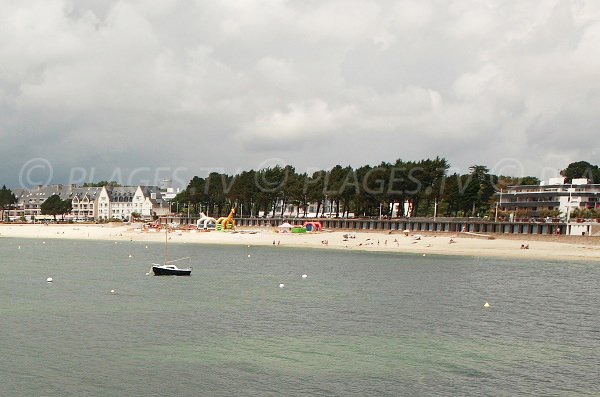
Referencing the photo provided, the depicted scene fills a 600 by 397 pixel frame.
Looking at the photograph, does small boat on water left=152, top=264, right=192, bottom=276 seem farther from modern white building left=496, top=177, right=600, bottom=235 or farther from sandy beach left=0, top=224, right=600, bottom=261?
modern white building left=496, top=177, right=600, bottom=235

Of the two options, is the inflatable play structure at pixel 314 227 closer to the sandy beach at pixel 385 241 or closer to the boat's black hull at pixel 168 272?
the sandy beach at pixel 385 241

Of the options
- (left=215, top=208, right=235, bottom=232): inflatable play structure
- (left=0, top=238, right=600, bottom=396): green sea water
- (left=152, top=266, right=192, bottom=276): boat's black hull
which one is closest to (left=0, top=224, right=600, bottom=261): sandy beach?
(left=215, top=208, right=235, bottom=232): inflatable play structure

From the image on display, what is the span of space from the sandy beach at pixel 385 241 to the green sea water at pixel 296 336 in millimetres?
43700

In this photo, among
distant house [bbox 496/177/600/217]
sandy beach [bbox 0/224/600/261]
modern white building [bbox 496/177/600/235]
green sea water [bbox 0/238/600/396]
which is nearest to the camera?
green sea water [bbox 0/238/600/396]

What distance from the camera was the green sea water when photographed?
29.5 meters

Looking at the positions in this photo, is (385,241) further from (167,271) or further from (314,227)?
(167,271)

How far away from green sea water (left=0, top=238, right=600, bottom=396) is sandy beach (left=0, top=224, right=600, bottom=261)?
4370 centimetres

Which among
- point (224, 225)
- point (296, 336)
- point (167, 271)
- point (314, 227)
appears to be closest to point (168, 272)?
point (167, 271)

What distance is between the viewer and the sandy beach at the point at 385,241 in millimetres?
117019

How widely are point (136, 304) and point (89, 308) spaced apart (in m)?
4.00

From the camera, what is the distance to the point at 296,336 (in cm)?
3947

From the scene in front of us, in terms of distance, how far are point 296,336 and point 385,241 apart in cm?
10263

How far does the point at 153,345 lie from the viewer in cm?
3634

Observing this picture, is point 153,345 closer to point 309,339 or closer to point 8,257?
point 309,339
